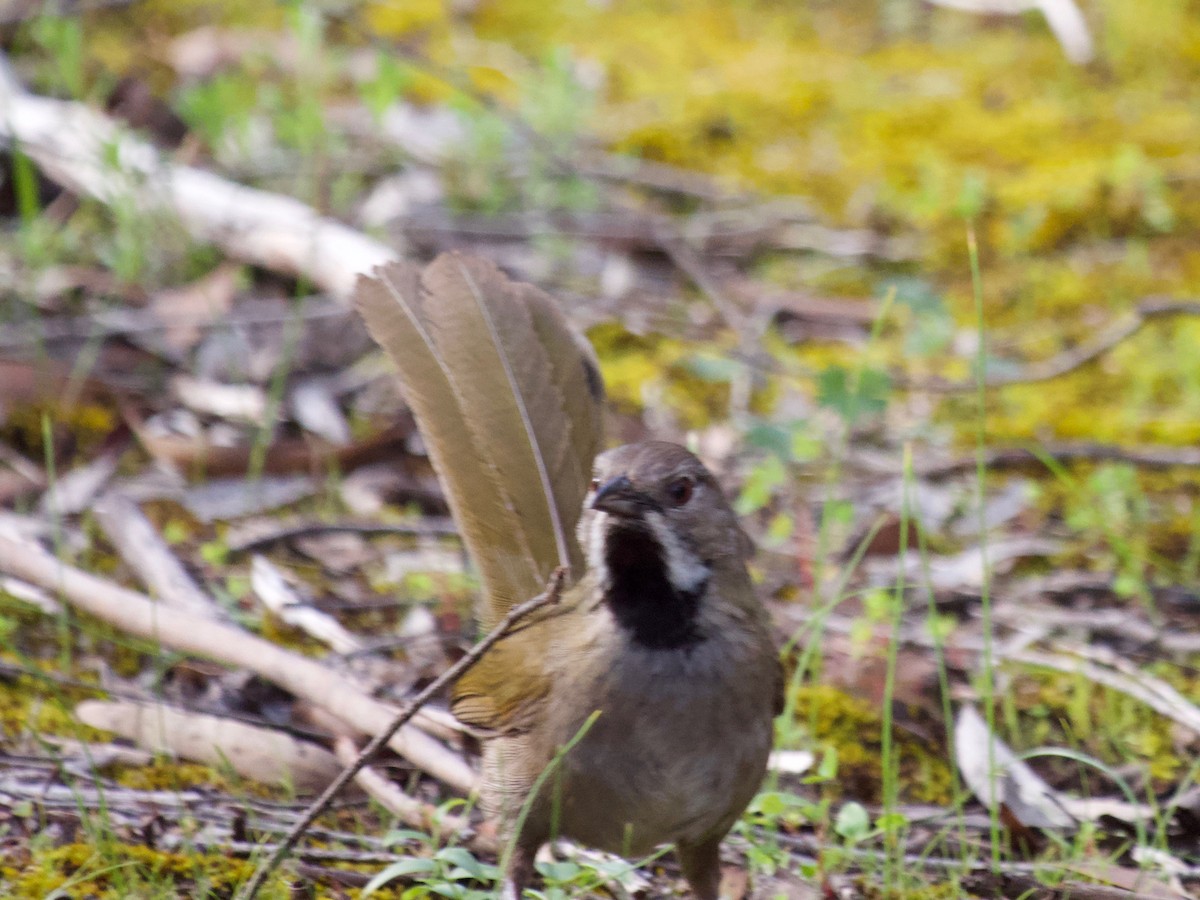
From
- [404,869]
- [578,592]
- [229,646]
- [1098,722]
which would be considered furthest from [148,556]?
[1098,722]

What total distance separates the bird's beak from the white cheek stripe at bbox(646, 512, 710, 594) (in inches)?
1.0

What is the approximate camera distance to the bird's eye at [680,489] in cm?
301

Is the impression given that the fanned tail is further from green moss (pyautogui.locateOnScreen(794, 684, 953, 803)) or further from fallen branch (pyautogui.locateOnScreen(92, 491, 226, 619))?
fallen branch (pyautogui.locateOnScreen(92, 491, 226, 619))

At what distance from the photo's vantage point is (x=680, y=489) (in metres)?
3.03

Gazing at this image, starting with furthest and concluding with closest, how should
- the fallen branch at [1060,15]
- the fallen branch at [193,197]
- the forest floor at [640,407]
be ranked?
the fallen branch at [1060,15] → the fallen branch at [193,197] → the forest floor at [640,407]

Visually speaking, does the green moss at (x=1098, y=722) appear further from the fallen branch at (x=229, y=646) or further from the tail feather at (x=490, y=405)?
the fallen branch at (x=229, y=646)

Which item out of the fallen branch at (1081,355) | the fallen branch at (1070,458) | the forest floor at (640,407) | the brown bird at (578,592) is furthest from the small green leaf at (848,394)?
the fallen branch at (1081,355)

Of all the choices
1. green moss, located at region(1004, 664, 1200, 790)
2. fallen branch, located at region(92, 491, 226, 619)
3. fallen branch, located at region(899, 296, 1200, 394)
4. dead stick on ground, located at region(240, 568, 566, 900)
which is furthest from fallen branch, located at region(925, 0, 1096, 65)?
dead stick on ground, located at region(240, 568, 566, 900)

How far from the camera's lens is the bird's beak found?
113 inches

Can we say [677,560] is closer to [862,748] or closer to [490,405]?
[490,405]

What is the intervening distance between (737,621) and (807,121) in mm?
4416

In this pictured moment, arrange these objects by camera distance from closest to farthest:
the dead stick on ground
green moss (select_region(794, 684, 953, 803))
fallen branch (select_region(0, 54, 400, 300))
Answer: the dead stick on ground
green moss (select_region(794, 684, 953, 803))
fallen branch (select_region(0, 54, 400, 300))

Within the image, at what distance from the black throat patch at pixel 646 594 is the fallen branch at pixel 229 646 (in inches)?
25.0

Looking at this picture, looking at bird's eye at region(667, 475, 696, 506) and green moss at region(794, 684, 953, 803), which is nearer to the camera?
bird's eye at region(667, 475, 696, 506)
